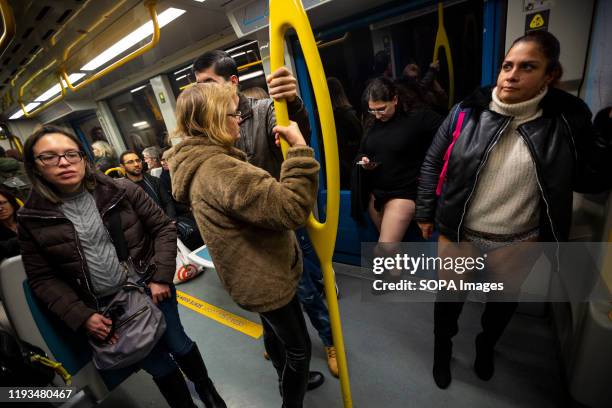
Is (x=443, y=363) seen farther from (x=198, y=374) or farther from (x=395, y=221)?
(x=198, y=374)

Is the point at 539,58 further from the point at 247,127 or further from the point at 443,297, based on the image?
the point at 247,127

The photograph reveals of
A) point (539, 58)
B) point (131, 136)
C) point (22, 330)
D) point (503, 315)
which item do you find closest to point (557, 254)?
point (503, 315)

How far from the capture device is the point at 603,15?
1.30 m

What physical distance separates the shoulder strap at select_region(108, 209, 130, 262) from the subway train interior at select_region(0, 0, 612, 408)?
324 mm

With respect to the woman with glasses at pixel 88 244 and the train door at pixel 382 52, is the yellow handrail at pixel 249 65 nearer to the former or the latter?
the train door at pixel 382 52

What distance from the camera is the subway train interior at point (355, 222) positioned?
1.29m

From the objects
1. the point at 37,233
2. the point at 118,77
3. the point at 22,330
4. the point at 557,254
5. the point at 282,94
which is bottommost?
the point at 557,254

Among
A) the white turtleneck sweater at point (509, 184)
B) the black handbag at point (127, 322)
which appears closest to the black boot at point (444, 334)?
the white turtleneck sweater at point (509, 184)

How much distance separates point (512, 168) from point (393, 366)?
1.48 meters

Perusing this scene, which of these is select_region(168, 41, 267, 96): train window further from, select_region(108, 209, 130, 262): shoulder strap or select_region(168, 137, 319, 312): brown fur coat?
select_region(168, 137, 319, 312): brown fur coat

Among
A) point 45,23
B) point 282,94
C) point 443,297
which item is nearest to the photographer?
point 282,94

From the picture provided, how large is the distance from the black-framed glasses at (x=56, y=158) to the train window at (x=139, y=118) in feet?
10.9

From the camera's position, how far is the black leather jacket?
115cm

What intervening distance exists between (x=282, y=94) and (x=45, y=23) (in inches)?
53.3
